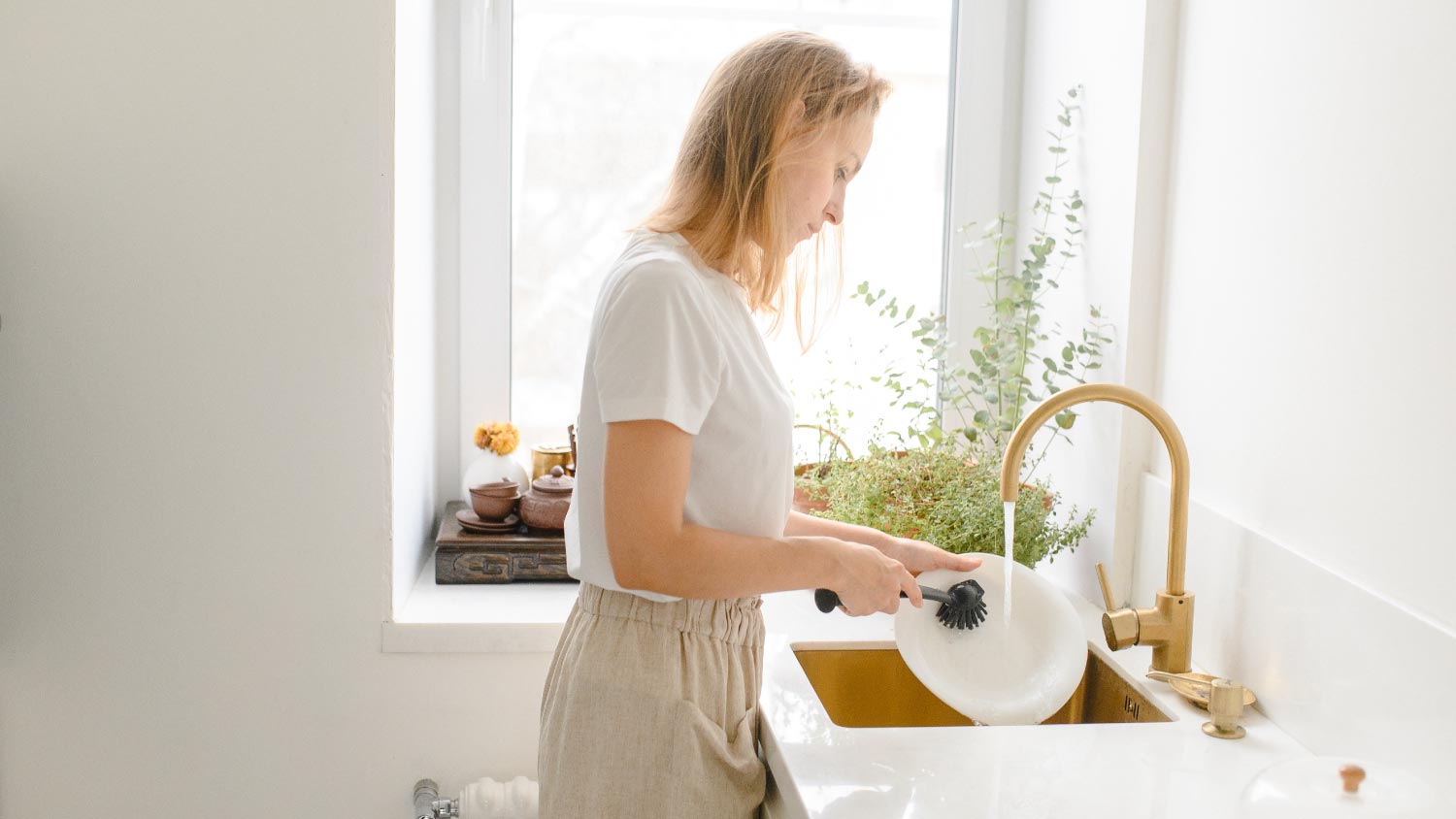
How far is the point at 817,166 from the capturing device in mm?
1223

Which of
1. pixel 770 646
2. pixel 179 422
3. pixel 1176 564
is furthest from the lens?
pixel 179 422

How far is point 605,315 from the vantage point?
1130 mm

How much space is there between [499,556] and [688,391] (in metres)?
0.84

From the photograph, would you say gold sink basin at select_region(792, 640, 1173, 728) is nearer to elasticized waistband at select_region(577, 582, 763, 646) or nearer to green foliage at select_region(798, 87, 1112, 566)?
green foliage at select_region(798, 87, 1112, 566)

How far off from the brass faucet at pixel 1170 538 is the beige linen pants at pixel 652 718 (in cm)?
36

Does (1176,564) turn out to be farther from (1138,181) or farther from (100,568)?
(100,568)

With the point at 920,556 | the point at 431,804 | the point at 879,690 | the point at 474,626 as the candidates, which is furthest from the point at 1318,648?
the point at 431,804

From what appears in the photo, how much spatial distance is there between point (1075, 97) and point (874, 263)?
0.47 meters

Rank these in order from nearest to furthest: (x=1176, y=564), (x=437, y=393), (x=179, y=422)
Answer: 1. (x=1176, y=564)
2. (x=179, y=422)
3. (x=437, y=393)

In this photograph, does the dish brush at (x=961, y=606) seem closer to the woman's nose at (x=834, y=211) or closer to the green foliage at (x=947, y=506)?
the green foliage at (x=947, y=506)

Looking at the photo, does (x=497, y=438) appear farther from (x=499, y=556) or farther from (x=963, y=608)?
(x=963, y=608)

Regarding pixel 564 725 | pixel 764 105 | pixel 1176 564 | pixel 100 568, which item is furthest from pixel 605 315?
pixel 100 568

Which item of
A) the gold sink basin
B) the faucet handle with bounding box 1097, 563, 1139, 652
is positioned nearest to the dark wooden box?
the gold sink basin

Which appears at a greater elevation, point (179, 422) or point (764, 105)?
point (764, 105)
